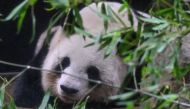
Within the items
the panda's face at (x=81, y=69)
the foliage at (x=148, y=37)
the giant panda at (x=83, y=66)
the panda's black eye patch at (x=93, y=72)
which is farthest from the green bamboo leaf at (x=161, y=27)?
the panda's black eye patch at (x=93, y=72)

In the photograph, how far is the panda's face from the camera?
11.7 feet

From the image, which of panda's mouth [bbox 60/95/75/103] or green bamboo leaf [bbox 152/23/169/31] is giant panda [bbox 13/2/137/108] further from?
green bamboo leaf [bbox 152/23/169/31]

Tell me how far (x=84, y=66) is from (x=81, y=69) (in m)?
0.03

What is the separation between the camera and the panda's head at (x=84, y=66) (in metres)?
3.57

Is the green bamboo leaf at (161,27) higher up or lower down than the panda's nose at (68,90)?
higher up

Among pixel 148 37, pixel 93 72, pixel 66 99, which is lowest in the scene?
pixel 66 99

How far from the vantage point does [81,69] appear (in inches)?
142

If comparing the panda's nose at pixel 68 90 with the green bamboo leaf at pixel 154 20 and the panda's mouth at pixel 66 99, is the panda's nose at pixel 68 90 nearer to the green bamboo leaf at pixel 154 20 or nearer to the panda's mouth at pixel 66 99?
the panda's mouth at pixel 66 99

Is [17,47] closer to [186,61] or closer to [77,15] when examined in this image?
[186,61]

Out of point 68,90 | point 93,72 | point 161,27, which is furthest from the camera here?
point 93,72

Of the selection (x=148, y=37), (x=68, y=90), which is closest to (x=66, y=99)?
(x=68, y=90)

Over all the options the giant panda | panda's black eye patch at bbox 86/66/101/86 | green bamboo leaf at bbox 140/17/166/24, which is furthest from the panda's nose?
green bamboo leaf at bbox 140/17/166/24

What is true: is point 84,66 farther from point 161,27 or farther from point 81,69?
point 161,27

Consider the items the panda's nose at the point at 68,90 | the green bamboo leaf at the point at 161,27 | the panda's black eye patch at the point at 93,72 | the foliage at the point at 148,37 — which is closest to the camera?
the foliage at the point at 148,37
